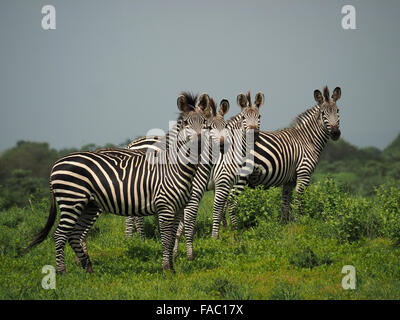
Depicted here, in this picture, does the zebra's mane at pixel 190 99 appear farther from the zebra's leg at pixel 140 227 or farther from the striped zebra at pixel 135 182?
the zebra's leg at pixel 140 227

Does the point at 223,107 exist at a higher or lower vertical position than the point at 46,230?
higher

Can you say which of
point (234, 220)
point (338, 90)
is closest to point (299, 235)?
point (234, 220)

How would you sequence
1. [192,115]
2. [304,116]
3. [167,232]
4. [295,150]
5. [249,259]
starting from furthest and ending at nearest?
[304,116] → [295,150] → [249,259] → [167,232] → [192,115]

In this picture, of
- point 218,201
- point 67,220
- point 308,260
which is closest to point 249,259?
point 308,260

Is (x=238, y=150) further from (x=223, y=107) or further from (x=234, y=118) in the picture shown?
(x=223, y=107)

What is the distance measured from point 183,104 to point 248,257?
336 cm

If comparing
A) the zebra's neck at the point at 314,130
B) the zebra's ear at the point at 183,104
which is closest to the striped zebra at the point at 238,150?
the zebra's neck at the point at 314,130

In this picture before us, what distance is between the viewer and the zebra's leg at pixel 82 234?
8.46 meters

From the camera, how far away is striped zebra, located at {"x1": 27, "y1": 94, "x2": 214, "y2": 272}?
26.1 ft

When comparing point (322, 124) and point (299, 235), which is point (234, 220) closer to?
point (299, 235)

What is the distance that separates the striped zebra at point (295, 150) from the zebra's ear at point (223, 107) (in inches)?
71.8

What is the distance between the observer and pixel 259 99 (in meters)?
11.4

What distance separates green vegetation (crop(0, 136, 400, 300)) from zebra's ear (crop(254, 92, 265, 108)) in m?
2.17
